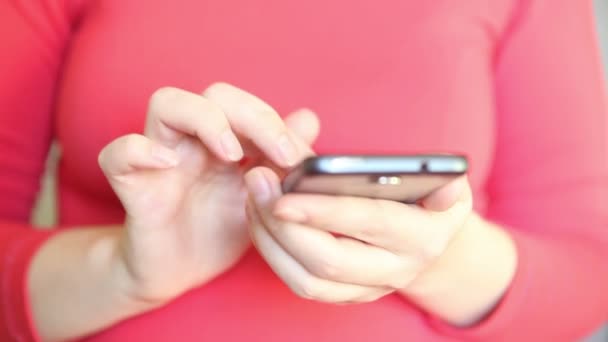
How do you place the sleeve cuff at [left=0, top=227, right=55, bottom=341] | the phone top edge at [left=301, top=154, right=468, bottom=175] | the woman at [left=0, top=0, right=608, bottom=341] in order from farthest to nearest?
the sleeve cuff at [left=0, top=227, right=55, bottom=341], the woman at [left=0, top=0, right=608, bottom=341], the phone top edge at [left=301, top=154, right=468, bottom=175]

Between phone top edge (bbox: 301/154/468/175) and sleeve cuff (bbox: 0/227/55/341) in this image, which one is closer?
phone top edge (bbox: 301/154/468/175)

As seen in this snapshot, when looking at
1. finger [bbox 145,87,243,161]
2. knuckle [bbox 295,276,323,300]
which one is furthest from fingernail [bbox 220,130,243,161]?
knuckle [bbox 295,276,323,300]

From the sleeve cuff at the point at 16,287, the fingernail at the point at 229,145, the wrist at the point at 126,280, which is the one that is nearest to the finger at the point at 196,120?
the fingernail at the point at 229,145

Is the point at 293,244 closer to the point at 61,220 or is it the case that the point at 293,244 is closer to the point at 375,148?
the point at 375,148

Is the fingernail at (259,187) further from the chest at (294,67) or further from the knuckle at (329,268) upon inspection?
the chest at (294,67)

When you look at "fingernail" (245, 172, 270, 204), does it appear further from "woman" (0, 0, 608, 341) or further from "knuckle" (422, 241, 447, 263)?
"knuckle" (422, 241, 447, 263)

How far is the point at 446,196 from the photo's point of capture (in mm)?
419

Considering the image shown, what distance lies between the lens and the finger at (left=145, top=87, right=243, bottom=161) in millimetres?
432

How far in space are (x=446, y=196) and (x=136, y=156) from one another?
21 centimetres

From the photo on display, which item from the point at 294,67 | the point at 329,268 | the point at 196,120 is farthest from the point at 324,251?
the point at 294,67

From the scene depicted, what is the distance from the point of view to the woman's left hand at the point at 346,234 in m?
0.40

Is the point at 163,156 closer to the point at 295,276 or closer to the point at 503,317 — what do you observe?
the point at 295,276

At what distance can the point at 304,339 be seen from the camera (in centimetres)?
59

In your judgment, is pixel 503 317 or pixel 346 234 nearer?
pixel 346 234
